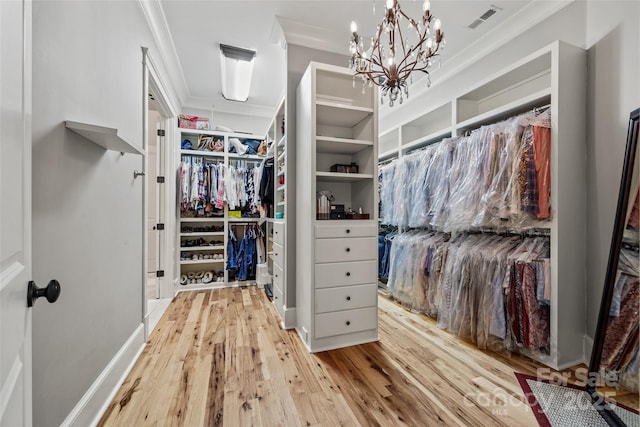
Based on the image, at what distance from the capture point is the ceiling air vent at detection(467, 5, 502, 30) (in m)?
2.21

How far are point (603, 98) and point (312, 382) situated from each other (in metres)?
2.75

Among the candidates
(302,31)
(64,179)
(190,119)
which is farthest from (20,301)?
(190,119)

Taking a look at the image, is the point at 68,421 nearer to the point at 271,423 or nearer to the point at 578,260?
the point at 271,423

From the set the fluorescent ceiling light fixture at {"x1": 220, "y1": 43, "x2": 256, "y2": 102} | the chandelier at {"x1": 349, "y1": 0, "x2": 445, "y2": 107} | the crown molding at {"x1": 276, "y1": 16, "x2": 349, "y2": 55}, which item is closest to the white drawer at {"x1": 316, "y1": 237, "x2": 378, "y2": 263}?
the chandelier at {"x1": 349, "y1": 0, "x2": 445, "y2": 107}

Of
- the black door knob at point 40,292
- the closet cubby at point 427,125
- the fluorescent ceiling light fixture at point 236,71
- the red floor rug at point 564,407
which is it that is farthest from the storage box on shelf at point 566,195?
the fluorescent ceiling light fixture at point 236,71

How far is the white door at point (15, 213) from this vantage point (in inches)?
20.0

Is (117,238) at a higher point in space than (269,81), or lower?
lower

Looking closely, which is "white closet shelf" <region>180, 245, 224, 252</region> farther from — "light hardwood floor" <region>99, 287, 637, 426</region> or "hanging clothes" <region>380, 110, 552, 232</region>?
"hanging clothes" <region>380, 110, 552, 232</region>

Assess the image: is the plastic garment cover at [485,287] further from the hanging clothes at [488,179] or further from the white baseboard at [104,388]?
the white baseboard at [104,388]

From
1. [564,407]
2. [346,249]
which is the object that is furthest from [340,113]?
[564,407]

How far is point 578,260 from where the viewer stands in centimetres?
183

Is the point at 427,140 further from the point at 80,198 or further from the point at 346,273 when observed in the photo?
the point at 80,198

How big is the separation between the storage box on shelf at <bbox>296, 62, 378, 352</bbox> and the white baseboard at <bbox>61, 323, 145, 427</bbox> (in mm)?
1229

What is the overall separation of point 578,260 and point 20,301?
2822 millimetres
